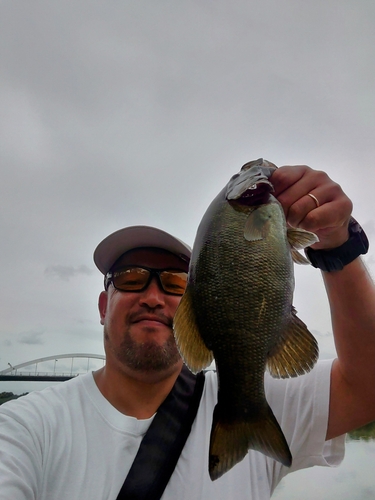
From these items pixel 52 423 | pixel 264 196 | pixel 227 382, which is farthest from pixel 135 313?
pixel 264 196

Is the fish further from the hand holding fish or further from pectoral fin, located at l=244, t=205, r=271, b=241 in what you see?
the hand holding fish

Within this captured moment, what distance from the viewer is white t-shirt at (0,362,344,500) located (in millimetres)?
1986

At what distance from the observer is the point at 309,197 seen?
5.75 ft

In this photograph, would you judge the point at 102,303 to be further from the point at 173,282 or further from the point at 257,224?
the point at 257,224

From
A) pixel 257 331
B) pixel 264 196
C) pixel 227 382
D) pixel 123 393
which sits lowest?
pixel 227 382

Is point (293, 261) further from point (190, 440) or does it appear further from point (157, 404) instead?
point (157, 404)

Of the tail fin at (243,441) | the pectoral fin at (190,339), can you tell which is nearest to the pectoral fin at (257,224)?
the pectoral fin at (190,339)

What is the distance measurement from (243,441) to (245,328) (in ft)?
1.65

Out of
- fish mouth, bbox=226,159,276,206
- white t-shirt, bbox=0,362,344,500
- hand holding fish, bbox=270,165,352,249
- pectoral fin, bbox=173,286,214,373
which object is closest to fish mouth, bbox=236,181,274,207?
fish mouth, bbox=226,159,276,206

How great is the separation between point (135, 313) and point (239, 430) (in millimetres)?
Answer: 1512

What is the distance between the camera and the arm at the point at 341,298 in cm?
178

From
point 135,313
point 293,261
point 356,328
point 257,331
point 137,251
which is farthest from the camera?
point 137,251

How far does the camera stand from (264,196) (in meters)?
1.69

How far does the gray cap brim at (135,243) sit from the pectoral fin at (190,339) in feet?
4.73
